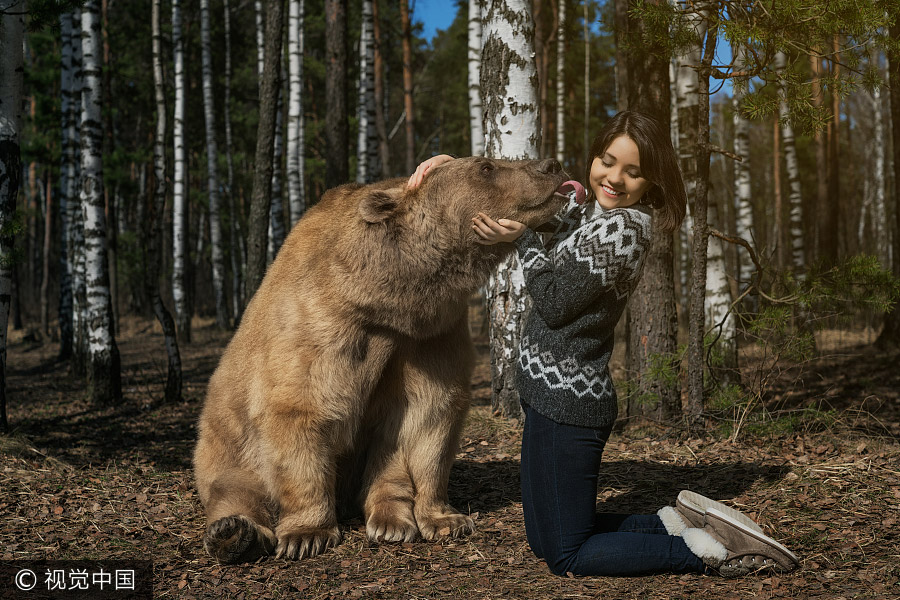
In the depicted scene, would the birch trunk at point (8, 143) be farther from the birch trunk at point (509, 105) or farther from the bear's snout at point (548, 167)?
the bear's snout at point (548, 167)

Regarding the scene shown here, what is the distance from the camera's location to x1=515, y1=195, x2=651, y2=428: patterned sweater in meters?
Answer: 3.00

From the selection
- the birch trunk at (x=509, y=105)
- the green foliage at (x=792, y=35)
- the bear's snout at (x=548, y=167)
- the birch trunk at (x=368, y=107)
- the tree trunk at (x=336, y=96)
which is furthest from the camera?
the birch trunk at (x=368, y=107)

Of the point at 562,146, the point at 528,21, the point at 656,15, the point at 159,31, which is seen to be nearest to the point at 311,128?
the point at 562,146

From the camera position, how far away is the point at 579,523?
10.2 ft

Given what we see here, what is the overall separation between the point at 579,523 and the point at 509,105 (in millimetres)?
3524

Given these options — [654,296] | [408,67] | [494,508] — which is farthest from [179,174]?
[494,508]

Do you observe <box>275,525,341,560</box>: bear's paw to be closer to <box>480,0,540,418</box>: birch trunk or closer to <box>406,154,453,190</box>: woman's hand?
<box>406,154,453,190</box>: woman's hand

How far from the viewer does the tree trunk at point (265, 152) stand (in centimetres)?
840

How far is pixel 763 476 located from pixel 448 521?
2.03m

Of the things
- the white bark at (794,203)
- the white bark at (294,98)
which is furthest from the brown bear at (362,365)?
the white bark at (794,203)

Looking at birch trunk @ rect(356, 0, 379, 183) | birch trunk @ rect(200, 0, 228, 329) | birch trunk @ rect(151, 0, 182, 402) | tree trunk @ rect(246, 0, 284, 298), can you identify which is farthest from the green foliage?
birch trunk @ rect(200, 0, 228, 329)

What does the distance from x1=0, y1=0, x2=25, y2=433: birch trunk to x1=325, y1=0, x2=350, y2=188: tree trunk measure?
4.00m

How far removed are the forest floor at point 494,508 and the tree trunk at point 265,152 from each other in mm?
2249

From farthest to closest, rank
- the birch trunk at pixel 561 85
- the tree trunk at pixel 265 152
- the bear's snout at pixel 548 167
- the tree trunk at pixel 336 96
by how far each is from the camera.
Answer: the birch trunk at pixel 561 85 → the tree trunk at pixel 336 96 → the tree trunk at pixel 265 152 → the bear's snout at pixel 548 167
